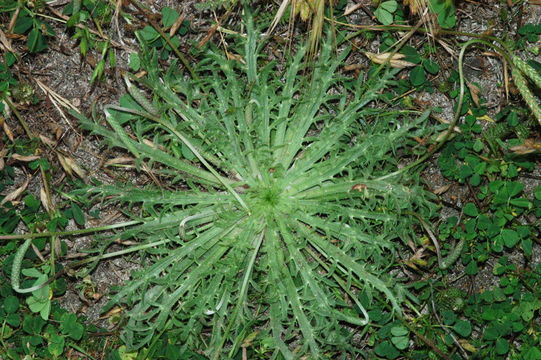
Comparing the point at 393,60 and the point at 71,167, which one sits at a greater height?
the point at 393,60

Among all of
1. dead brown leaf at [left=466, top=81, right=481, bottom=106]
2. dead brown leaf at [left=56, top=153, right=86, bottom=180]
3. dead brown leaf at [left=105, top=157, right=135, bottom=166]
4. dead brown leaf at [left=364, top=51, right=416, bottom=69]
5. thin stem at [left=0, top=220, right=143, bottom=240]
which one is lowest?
thin stem at [left=0, top=220, right=143, bottom=240]

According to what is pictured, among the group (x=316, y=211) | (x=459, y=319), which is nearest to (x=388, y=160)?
(x=316, y=211)

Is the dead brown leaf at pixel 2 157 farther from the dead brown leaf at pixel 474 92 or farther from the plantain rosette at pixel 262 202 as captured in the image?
the dead brown leaf at pixel 474 92

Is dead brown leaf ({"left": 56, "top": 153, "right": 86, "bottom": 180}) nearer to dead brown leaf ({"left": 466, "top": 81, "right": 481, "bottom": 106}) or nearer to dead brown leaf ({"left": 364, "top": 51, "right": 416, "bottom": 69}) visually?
dead brown leaf ({"left": 364, "top": 51, "right": 416, "bottom": 69})

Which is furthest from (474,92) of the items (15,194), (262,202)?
(15,194)

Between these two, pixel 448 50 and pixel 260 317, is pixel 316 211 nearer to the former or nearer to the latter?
pixel 260 317

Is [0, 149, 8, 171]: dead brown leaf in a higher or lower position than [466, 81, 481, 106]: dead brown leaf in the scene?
lower

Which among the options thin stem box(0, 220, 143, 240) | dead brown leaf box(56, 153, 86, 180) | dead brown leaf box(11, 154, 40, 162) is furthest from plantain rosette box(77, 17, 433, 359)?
dead brown leaf box(11, 154, 40, 162)

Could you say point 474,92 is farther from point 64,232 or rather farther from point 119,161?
point 64,232

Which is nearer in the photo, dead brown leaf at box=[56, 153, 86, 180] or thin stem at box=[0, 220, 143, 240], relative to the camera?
thin stem at box=[0, 220, 143, 240]
